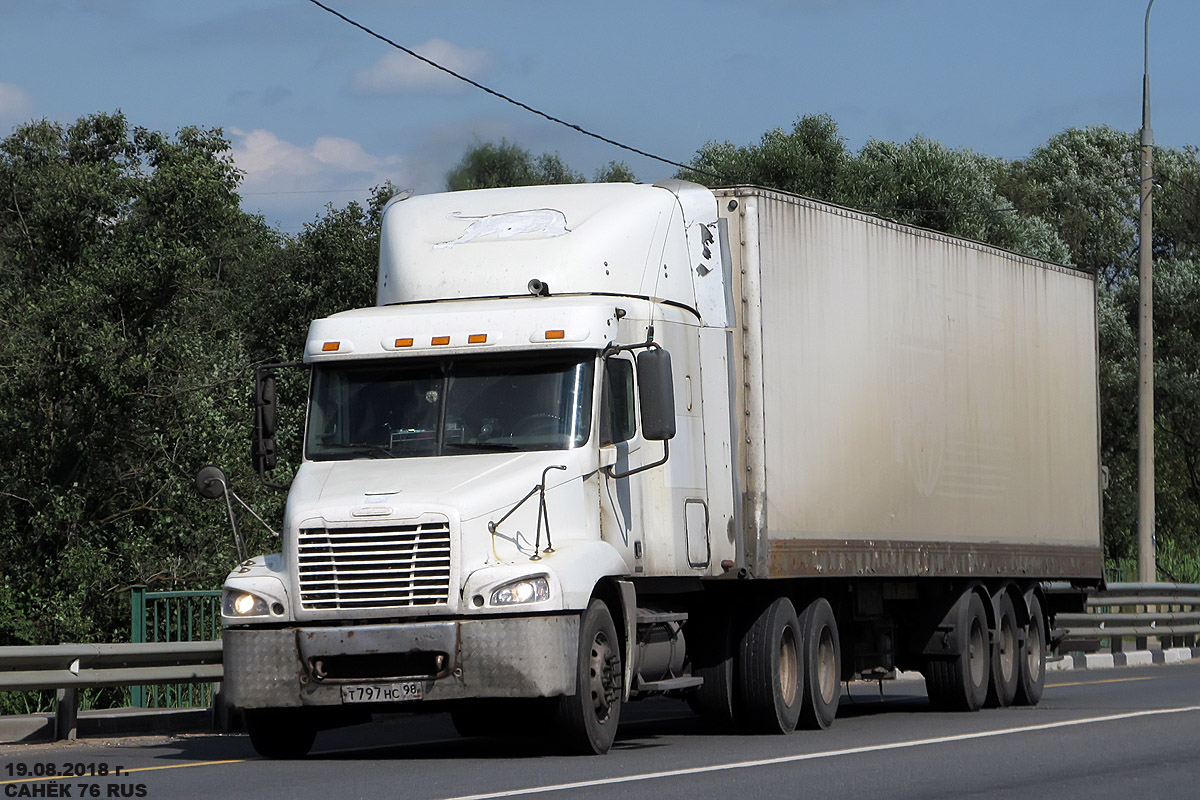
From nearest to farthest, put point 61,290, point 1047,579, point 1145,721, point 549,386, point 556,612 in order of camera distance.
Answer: point 556,612
point 549,386
point 1145,721
point 1047,579
point 61,290

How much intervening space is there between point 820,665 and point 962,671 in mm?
2505

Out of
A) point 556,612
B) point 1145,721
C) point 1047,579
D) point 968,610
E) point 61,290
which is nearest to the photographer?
point 556,612

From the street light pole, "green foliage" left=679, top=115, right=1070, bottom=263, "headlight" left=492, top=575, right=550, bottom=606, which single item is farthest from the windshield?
"green foliage" left=679, top=115, right=1070, bottom=263

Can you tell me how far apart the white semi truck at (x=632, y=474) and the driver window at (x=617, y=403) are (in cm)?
2

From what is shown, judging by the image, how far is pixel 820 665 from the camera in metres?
15.6

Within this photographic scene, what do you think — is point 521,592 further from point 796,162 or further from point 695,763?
point 796,162

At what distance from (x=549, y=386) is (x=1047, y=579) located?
8662 mm

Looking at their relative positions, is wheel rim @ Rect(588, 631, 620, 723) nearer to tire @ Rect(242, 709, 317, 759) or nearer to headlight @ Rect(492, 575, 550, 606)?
headlight @ Rect(492, 575, 550, 606)

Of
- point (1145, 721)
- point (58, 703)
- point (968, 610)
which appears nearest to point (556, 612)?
point (58, 703)

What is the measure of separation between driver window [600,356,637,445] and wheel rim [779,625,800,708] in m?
2.71

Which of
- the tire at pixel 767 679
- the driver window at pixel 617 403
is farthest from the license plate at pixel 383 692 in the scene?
the tire at pixel 767 679

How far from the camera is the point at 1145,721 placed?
15016mm

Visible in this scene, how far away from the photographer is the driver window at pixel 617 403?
12.7m

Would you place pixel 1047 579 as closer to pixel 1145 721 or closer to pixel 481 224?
pixel 1145 721
